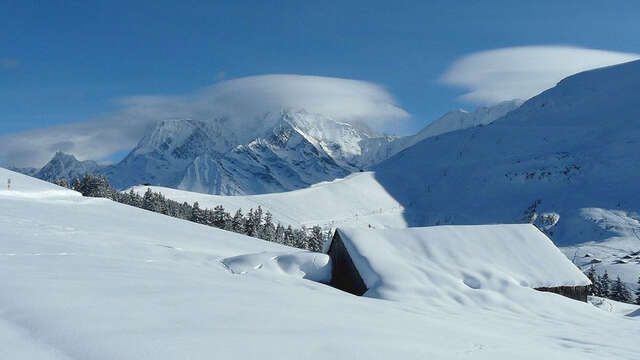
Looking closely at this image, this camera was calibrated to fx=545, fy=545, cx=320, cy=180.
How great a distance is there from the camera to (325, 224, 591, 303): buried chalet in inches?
733

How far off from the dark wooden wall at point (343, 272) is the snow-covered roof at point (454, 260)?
40 centimetres

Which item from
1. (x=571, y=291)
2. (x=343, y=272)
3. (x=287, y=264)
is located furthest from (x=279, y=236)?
(x=287, y=264)

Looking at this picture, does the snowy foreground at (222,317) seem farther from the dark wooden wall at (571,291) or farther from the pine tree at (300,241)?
the pine tree at (300,241)

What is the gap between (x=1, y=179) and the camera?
1304 inches

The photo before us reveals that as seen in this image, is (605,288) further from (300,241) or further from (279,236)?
(279,236)

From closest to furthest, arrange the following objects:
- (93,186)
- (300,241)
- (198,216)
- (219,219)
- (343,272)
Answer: (343,272), (219,219), (198,216), (93,186), (300,241)

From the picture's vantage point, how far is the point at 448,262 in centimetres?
2167

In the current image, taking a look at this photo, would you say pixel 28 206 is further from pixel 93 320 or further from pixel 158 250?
pixel 93 320

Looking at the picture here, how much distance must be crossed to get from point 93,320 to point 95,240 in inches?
513

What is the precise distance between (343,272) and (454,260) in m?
4.51

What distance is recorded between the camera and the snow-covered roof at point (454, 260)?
18.6 meters

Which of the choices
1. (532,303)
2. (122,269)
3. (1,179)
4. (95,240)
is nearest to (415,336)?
(122,269)

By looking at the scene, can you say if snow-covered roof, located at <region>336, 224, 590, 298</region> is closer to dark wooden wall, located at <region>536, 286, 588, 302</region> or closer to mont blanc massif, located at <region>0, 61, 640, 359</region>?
mont blanc massif, located at <region>0, 61, 640, 359</region>

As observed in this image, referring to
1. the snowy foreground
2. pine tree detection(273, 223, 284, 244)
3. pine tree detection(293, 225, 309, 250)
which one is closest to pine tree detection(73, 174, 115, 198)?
pine tree detection(273, 223, 284, 244)
